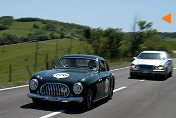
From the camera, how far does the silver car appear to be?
57.1 feet

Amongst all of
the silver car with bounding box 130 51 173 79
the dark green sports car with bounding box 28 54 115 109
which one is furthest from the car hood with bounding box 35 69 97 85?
the silver car with bounding box 130 51 173 79

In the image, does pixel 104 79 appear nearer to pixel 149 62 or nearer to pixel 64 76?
pixel 64 76

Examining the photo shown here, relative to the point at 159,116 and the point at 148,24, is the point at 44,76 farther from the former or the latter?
the point at 148,24

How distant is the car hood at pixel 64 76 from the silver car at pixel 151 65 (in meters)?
9.11

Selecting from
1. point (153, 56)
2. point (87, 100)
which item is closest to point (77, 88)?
point (87, 100)

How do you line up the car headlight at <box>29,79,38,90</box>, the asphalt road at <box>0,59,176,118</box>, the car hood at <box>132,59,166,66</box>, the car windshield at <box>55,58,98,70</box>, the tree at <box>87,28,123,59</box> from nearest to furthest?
the asphalt road at <box>0,59,176,118</box> < the car headlight at <box>29,79,38,90</box> < the car windshield at <box>55,58,98,70</box> < the car hood at <box>132,59,166,66</box> < the tree at <box>87,28,123,59</box>

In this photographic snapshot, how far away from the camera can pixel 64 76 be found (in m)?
8.20

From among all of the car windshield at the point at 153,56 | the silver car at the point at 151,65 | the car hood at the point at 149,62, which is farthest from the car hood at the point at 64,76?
the car windshield at the point at 153,56

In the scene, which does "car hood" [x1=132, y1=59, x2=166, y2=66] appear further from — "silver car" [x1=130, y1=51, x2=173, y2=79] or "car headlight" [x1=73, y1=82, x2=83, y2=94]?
"car headlight" [x1=73, y1=82, x2=83, y2=94]

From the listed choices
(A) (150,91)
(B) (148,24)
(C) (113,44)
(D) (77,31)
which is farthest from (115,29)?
(A) (150,91)

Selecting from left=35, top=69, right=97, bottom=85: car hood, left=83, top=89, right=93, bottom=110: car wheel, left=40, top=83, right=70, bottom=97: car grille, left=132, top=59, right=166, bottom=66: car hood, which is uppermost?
left=35, top=69, right=97, bottom=85: car hood

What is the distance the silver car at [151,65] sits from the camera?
17.4 metres

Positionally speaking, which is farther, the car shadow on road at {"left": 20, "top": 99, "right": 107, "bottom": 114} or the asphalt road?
the car shadow on road at {"left": 20, "top": 99, "right": 107, "bottom": 114}

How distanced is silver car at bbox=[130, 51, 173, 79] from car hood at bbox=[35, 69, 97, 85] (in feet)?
29.9
